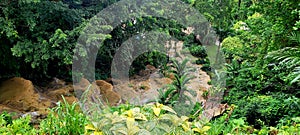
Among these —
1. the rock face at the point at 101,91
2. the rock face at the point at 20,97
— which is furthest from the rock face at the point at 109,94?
the rock face at the point at 20,97

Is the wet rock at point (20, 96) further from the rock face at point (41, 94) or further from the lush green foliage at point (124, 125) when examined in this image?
the lush green foliage at point (124, 125)

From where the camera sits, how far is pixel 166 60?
7.21 metres

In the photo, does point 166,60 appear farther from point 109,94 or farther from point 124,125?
point 124,125

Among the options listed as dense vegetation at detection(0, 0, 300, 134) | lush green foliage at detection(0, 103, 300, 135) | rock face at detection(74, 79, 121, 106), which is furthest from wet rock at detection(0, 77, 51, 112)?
lush green foliage at detection(0, 103, 300, 135)

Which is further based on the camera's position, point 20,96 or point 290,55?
point 20,96

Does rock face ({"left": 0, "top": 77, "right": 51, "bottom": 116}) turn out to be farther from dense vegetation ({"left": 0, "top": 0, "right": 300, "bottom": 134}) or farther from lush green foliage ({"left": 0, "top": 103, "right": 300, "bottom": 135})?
lush green foliage ({"left": 0, "top": 103, "right": 300, "bottom": 135})

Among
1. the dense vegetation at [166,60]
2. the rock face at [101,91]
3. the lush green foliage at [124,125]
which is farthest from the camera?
the rock face at [101,91]

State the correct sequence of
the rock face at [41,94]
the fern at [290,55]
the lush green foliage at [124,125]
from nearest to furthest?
the lush green foliage at [124,125] < the fern at [290,55] < the rock face at [41,94]

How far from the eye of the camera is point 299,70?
273 cm

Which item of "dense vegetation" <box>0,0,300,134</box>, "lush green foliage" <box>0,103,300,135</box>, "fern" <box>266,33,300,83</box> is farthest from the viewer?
"fern" <box>266,33,300,83</box>

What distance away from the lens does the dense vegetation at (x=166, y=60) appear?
92.0 inches

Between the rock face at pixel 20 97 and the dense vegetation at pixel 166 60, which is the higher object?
the dense vegetation at pixel 166 60

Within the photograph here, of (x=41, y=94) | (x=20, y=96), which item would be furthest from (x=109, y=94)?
(x=20, y=96)

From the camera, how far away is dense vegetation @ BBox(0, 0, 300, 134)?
2.34 m
